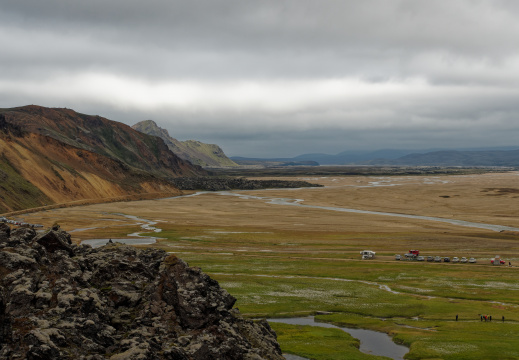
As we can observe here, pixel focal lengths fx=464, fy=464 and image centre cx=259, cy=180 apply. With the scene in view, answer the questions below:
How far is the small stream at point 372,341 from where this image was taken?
41344 millimetres

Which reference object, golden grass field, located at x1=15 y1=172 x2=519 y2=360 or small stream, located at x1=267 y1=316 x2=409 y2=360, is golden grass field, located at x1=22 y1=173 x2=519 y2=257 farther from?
small stream, located at x1=267 y1=316 x2=409 y2=360

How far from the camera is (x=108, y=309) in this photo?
26.9 metres

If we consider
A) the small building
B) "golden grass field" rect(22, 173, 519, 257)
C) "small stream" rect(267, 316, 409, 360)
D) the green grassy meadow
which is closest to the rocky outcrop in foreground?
"small stream" rect(267, 316, 409, 360)

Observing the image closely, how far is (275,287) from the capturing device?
210 feet

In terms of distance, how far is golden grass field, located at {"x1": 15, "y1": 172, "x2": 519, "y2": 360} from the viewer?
45.2m

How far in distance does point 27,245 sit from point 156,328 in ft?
31.8

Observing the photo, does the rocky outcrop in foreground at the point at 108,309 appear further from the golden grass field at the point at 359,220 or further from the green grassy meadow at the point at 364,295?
the golden grass field at the point at 359,220

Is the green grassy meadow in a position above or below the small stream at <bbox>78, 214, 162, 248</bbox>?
below

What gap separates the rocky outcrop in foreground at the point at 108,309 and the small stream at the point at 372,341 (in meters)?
13.8

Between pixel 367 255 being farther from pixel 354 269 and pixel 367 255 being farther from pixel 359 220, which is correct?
pixel 359 220

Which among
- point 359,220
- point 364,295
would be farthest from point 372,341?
point 359,220

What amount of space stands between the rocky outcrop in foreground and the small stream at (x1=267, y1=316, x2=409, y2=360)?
13754mm

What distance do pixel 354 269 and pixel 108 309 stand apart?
56026 millimetres

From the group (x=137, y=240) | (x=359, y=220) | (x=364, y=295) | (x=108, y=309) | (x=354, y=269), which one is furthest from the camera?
(x=359, y=220)
